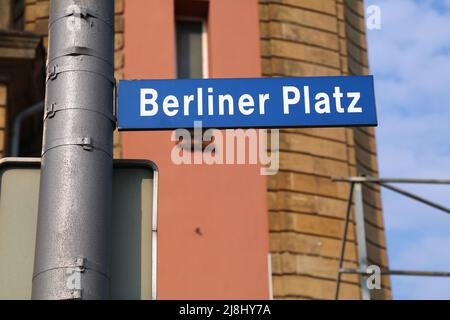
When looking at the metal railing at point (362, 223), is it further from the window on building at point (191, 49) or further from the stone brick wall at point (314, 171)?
the window on building at point (191, 49)

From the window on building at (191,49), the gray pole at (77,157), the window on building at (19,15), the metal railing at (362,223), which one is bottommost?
the gray pole at (77,157)

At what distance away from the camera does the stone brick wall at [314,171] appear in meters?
14.5

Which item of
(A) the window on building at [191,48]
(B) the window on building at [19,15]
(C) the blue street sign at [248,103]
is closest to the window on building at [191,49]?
(A) the window on building at [191,48]

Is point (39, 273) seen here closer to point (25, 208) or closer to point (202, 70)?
point (25, 208)

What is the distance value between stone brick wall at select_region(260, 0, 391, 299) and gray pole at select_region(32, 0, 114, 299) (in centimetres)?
969

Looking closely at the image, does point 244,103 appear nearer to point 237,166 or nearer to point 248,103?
point 248,103

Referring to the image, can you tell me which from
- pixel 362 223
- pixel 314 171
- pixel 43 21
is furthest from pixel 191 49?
pixel 362 223

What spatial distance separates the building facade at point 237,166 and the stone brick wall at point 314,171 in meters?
0.02

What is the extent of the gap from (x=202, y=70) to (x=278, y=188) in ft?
8.36

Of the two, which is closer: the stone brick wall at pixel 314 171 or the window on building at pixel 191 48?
the stone brick wall at pixel 314 171

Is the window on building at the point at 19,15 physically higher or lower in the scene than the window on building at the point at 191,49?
higher

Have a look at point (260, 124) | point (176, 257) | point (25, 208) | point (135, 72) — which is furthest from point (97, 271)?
point (135, 72)

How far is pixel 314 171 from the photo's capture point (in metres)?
15.2

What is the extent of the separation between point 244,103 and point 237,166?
9.30 meters
